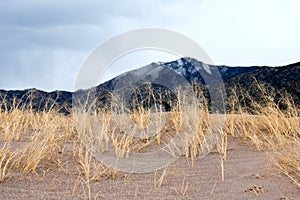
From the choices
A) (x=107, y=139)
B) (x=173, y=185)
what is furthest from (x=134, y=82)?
(x=173, y=185)

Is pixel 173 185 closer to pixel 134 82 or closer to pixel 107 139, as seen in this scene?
pixel 107 139

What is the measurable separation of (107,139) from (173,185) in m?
1.35

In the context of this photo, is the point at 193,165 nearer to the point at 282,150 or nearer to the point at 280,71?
the point at 282,150

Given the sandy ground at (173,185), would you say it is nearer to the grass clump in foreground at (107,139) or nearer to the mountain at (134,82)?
the grass clump in foreground at (107,139)

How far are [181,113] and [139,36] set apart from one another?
165 cm

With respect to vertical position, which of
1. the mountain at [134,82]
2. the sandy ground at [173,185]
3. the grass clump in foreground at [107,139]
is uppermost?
the mountain at [134,82]

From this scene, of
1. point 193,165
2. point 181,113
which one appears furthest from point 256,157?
point 181,113

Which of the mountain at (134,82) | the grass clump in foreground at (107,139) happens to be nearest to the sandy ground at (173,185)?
the grass clump in foreground at (107,139)

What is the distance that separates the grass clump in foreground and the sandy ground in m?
0.09

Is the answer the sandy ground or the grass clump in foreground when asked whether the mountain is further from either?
the sandy ground

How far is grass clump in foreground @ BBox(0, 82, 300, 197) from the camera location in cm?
382

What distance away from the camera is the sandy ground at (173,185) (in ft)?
10.7

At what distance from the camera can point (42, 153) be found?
3939mm

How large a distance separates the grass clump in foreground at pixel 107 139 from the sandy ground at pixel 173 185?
0.09 meters
